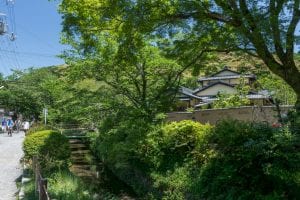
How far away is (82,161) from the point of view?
2231 centimetres

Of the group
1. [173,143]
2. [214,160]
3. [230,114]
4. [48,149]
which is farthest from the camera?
[230,114]

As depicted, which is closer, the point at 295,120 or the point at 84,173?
the point at 295,120

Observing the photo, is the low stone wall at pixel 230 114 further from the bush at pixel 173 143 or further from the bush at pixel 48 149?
the bush at pixel 48 149

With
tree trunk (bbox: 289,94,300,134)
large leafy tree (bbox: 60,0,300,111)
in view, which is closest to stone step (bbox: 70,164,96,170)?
large leafy tree (bbox: 60,0,300,111)

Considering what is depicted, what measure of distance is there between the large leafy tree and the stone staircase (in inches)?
354

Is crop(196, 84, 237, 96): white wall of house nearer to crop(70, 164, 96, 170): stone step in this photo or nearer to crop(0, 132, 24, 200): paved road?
crop(70, 164, 96, 170): stone step

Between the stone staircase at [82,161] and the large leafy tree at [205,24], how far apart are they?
9.00 metres

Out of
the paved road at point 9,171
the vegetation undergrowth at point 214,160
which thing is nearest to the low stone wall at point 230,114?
the vegetation undergrowth at point 214,160

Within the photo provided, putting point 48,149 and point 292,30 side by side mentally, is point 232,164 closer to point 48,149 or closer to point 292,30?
point 292,30

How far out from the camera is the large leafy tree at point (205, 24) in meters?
8.02

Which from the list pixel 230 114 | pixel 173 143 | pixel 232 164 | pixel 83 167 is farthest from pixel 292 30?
pixel 83 167

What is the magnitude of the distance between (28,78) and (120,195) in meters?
50.5

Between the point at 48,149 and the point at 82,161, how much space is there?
8634 mm

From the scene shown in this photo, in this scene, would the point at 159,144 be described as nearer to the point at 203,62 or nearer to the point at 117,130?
the point at 203,62
